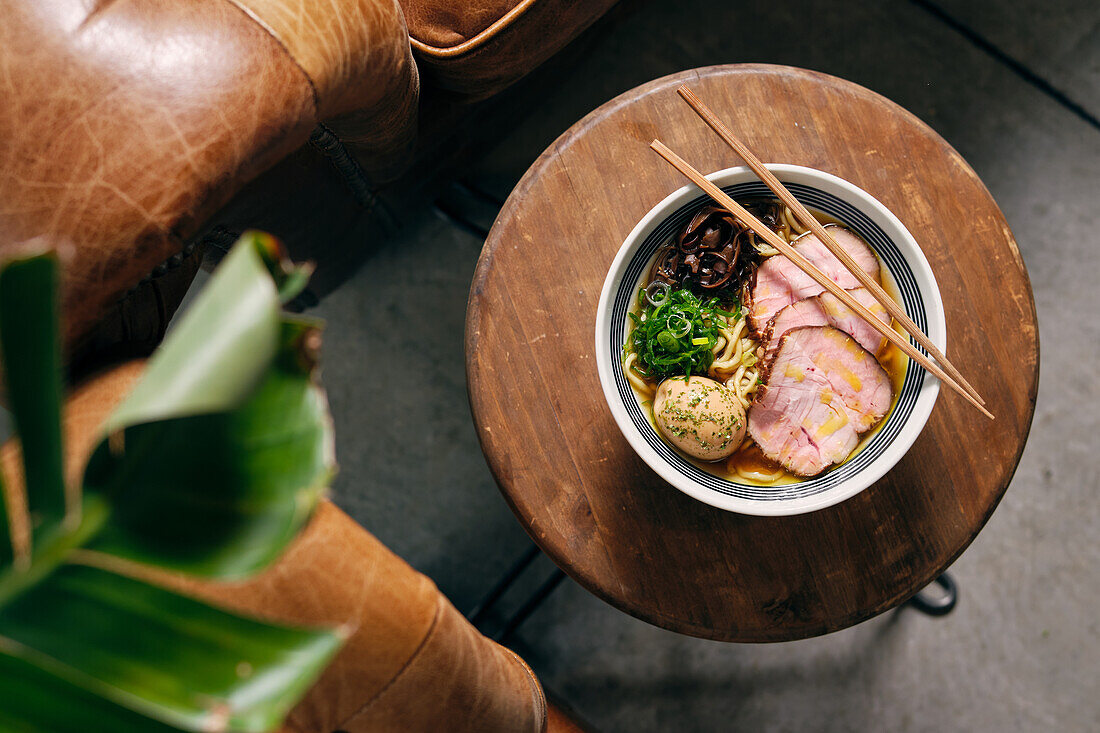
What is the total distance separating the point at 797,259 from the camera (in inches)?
37.1

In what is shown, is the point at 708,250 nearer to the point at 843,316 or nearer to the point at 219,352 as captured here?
the point at 843,316

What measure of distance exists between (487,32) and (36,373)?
94cm

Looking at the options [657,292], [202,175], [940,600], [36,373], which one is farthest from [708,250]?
[940,600]

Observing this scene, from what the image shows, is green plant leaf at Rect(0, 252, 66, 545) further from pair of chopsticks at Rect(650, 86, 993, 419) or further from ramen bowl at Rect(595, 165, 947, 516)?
pair of chopsticks at Rect(650, 86, 993, 419)

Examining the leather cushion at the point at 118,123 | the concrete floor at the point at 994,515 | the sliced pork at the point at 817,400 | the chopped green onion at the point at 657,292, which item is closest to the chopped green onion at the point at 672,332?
the chopped green onion at the point at 657,292

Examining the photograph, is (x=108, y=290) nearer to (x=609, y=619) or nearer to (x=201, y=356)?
(x=201, y=356)

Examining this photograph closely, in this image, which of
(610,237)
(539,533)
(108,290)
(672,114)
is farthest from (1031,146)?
(108,290)

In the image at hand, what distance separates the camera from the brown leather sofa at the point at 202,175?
81 cm

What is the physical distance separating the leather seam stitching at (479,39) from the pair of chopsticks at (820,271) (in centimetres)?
38

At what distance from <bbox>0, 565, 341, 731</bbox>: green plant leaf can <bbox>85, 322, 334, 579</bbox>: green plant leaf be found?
0.09 feet

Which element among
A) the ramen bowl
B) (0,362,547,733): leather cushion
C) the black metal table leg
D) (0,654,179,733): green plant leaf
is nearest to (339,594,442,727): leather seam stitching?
(0,362,547,733): leather cushion

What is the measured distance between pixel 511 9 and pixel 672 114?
333 millimetres

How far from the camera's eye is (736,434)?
0.96 meters

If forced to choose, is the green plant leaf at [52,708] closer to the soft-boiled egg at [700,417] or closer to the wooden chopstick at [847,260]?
the soft-boiled egg at [700,417]
